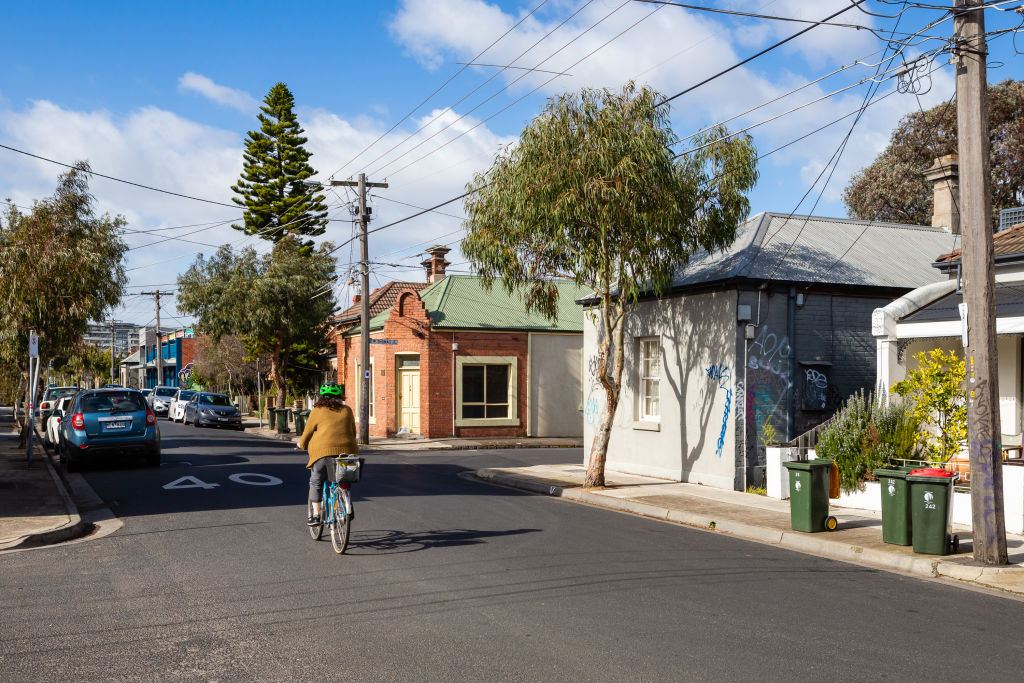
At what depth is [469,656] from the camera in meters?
5.88

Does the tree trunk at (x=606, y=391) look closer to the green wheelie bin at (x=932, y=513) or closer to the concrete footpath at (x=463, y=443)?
the green wheelie bin at (x=932, y=513)

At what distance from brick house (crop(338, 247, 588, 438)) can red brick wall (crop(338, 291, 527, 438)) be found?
0.03 m

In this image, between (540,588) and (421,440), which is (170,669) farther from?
(421,440)

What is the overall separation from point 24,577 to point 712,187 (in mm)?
11796

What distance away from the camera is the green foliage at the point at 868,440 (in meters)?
12.8

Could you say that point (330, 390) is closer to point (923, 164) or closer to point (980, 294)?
point (980, 294)

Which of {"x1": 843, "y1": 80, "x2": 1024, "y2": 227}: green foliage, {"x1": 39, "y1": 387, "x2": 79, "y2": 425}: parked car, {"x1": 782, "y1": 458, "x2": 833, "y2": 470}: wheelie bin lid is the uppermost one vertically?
{"x1": 843, "y1": 80, "x2": 1024, "y2": 227}: green foliage

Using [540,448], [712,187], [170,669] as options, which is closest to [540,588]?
[170,669]

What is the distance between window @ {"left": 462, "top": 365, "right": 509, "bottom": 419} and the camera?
1221 inches

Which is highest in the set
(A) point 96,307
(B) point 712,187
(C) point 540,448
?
(B) point 712,187

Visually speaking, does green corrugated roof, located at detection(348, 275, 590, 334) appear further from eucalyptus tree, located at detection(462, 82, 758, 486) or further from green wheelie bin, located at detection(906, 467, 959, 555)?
green wheelie bin, located at detection(906, 467, 959, 555)

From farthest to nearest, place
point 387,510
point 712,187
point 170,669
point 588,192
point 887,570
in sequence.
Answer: point 712,187, point 588,192, point 387,510, point 887,570, point 170,669

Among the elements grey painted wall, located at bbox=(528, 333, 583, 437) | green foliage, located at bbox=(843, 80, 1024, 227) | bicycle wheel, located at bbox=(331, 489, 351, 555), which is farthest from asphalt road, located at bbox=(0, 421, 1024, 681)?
green foliage, located at bbox=(843, 80, 1024, 227)

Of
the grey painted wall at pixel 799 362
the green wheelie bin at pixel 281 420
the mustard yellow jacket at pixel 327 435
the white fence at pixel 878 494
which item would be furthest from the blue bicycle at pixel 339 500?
the green wheelie bin at pixel 281 420
